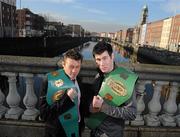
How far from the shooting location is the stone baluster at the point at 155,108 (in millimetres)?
3543

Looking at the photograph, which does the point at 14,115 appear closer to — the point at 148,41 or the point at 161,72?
the point at 161,72

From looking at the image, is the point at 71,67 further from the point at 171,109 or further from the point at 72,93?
the point at 171,109

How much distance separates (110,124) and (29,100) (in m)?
1.50

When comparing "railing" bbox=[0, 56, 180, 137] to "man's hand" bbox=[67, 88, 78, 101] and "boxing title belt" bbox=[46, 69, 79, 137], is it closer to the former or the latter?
"boxing title belt" bbox=[46, 69, 79, 137]

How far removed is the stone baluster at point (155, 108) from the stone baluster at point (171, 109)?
0.11 meters

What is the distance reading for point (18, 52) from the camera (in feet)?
126

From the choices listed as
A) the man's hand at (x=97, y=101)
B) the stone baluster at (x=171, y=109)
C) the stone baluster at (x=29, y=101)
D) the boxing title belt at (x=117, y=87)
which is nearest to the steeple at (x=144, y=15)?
the stone baluster at (x=171, y=109)

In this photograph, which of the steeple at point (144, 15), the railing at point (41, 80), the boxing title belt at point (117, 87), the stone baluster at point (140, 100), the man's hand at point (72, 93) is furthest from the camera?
the steeple at point (144, 15)

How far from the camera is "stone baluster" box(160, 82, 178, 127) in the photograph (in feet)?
11.7

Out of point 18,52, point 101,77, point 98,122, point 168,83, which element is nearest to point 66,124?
point 98,122

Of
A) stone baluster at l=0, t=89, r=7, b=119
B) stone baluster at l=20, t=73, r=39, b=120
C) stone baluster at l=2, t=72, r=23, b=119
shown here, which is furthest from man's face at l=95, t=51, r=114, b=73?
stone baluster at l=0, t=89, r=7, b=119

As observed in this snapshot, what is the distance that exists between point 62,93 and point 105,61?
503mm

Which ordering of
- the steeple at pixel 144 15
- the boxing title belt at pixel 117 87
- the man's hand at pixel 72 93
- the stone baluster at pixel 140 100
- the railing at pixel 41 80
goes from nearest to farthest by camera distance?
the man's hand at pixel 72 93
the boxing title belt at pixel 117 87
the railing at pixel 41 80
the stone baluster at pixel 140 100
the steeple at pixel 144 15

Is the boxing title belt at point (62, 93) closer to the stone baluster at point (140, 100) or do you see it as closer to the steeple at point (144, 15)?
the stone baluster at point (140, 100)
